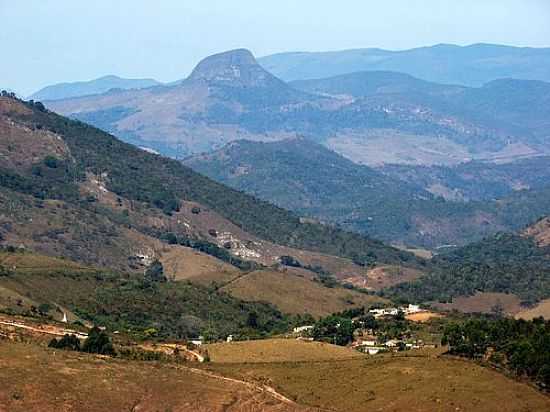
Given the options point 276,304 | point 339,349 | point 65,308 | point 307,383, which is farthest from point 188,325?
point 307,383

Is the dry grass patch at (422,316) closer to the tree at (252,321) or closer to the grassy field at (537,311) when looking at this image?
the grassy field at (537,311)

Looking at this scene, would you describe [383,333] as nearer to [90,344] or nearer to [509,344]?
[509,344]

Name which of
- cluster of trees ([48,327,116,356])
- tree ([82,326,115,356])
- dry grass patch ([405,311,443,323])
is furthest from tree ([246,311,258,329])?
tree ([82,326,115,356])

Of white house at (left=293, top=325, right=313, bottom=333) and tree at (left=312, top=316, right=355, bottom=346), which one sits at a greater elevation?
tree at (left=312, top=316, right=355, bottom=346)

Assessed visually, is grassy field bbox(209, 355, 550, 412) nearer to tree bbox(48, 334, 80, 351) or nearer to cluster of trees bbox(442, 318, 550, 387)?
cluster of trees bbox(442, 318, 550, 387)

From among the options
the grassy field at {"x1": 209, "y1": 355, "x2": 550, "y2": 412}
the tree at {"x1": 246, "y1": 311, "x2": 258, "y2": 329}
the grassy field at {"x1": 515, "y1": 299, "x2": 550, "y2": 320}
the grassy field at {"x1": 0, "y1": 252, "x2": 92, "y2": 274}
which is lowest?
the grassy field at {"x1": 515, "y1": 299, "x2": 550, "y2": 320}

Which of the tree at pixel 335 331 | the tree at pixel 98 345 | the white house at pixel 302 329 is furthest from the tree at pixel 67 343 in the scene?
the white house at pixel 302 329

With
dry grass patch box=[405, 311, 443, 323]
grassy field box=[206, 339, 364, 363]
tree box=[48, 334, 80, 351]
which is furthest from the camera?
dry grass patch box=[405, 311, 443, 323]
